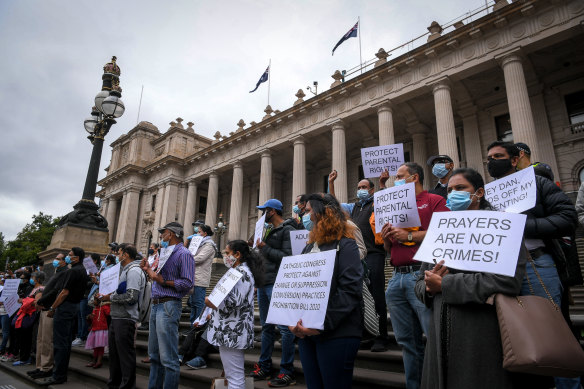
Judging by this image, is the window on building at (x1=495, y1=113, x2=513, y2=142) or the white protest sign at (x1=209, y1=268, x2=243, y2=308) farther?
the window on building at (x1=495, y1=113, x2=513, y2=142)

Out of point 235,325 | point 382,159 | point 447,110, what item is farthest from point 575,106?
point 235,325

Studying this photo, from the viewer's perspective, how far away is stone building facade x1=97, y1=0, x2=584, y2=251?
48.6ft

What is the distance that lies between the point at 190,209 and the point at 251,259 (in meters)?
28.2

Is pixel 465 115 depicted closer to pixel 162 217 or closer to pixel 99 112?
pixel 99 112

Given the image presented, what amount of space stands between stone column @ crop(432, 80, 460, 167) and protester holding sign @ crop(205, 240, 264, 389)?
13.6m

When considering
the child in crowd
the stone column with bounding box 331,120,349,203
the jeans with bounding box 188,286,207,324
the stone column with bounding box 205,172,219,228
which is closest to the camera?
the child in crowd

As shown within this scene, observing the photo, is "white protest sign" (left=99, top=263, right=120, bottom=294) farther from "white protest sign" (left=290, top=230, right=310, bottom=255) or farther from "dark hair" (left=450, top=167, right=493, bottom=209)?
"dark hair" (left=450, top=167, right=493, bottom=209)

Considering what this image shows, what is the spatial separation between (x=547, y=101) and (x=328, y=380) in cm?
2044

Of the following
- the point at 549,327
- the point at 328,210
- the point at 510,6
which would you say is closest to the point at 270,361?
the point at 328,210

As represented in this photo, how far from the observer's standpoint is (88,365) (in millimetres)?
6832

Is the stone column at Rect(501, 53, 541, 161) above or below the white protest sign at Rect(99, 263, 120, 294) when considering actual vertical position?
above

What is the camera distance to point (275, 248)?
5254 millimetres

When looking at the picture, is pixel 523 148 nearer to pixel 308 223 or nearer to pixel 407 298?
pixel 407 298

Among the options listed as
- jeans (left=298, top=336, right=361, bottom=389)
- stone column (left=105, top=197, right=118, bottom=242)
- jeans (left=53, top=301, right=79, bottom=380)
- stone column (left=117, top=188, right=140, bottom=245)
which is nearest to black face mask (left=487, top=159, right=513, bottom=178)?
jeans (left=298, top=336, right=361, bottom=389)
